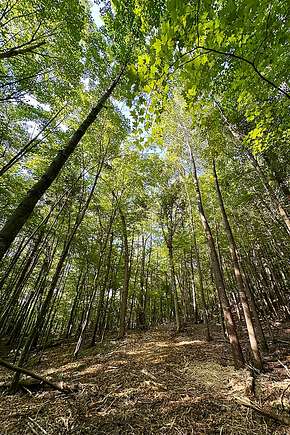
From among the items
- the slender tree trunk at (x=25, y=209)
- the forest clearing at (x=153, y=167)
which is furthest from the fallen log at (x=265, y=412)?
the slender tree trunk at (x=25, y=209)

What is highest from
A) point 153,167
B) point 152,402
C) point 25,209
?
point 153,167

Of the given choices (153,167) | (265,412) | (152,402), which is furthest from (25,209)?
(153,167)

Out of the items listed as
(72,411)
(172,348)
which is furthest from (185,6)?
(172,348)

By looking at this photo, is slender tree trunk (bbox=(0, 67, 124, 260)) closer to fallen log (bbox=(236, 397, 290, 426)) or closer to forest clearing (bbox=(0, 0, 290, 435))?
forest clearing (bbox=(0, 0, 290, 435))

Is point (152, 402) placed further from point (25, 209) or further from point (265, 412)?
point (25, 209)

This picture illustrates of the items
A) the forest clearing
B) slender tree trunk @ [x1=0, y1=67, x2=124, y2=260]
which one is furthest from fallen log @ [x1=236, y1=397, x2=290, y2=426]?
slender tree trunk @ [x1=0, y1=67, x2=124, y2=260]

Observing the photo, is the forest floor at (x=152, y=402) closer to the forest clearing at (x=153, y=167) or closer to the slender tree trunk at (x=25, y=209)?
the forest clearing at (x=153, y=167)
